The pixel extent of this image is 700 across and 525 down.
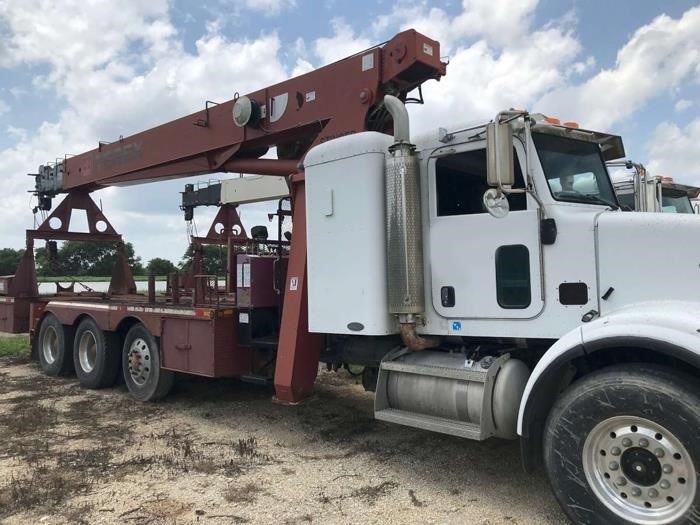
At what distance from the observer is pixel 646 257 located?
3824mm

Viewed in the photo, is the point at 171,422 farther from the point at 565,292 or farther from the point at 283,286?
the point at 565,292

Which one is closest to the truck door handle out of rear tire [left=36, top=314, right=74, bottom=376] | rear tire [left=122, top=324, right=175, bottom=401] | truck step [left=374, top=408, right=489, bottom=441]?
truck step [left=374, top=408, right=489, bottom=441]

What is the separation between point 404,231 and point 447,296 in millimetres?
619

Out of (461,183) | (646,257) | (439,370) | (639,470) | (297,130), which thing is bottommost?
(639,470)

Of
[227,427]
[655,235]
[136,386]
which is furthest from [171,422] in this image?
[655,235]

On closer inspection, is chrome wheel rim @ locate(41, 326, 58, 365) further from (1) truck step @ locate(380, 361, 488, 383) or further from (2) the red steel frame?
(1) truck step @ locate(380, 361, 488, 383)

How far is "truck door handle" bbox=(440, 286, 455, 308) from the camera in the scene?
469 centimetres

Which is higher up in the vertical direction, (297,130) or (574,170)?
(297,130)

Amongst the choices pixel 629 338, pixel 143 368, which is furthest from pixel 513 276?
pixel 143 368

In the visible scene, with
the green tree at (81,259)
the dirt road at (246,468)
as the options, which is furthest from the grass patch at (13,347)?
the dirt road at (246,468)

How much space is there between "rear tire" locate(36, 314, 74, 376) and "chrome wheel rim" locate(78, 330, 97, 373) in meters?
0.46

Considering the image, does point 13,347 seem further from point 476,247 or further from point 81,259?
point 476,247

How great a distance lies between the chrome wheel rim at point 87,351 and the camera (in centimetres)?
853

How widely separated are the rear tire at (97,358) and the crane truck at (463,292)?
35.4 inches
